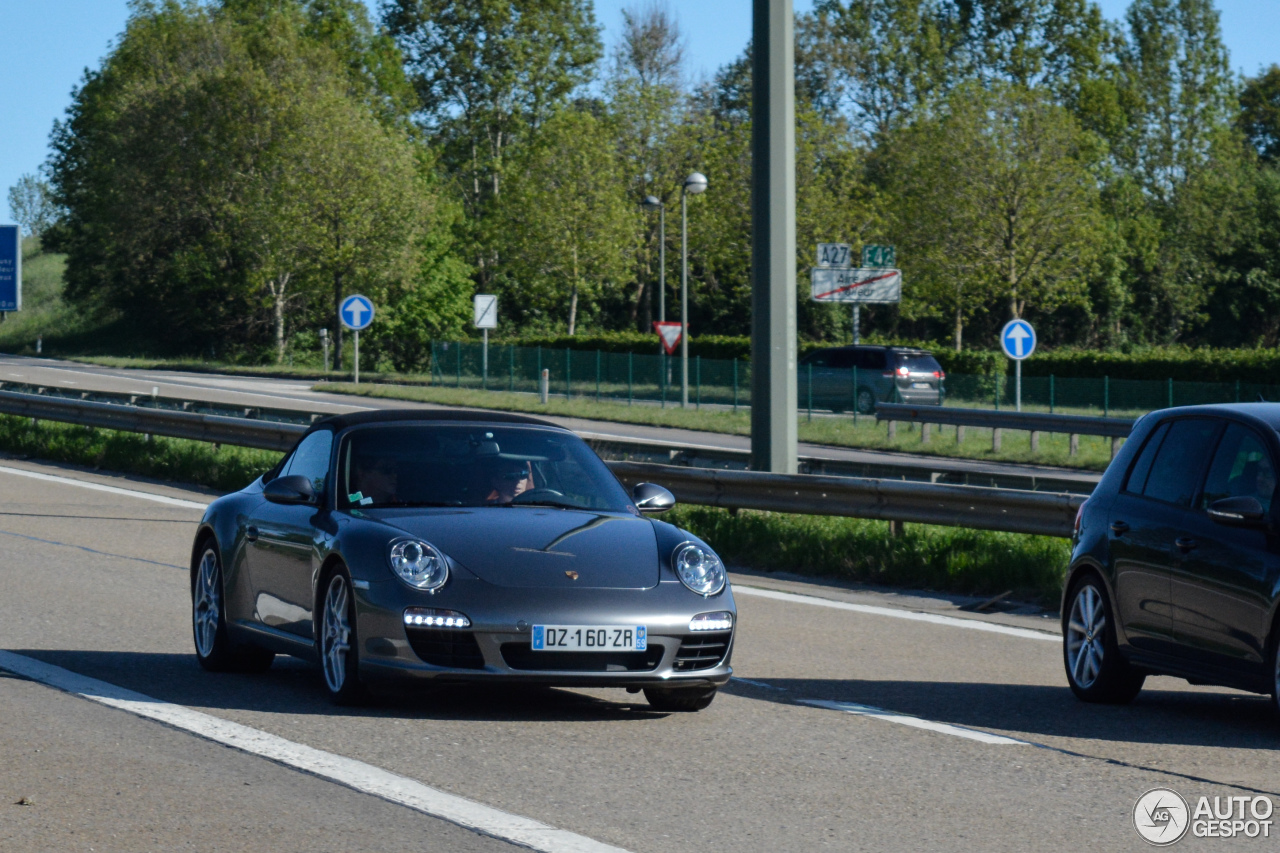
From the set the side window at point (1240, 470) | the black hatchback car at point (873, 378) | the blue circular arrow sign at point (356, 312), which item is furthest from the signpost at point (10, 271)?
the side window at point (1240, 470)

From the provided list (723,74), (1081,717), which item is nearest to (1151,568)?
(1081,717)

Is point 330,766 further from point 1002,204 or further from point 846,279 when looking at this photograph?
point 1002,204

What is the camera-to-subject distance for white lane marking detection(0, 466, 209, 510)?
63.9 ft

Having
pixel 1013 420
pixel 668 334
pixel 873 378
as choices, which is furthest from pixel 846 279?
pixel 668 334

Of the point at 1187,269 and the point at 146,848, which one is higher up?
the point at 1187,269

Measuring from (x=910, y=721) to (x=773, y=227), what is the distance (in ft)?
23.8

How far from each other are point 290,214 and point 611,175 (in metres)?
11.6

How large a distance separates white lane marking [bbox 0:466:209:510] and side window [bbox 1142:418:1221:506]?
12.6 metres

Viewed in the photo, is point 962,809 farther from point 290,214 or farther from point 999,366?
point 290,214

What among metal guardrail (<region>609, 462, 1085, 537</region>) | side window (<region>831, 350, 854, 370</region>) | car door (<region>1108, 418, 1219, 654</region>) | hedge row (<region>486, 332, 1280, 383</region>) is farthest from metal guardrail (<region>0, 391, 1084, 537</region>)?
hedge row (<region>486, 332, 1280, 383</region>)

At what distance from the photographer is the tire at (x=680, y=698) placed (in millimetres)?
7828

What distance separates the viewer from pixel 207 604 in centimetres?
918

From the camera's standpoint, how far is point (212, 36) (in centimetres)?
7256

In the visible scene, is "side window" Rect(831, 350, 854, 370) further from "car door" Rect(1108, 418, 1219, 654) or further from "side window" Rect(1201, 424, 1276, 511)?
"side window" Rect(1201, 424, 1276, 511)
